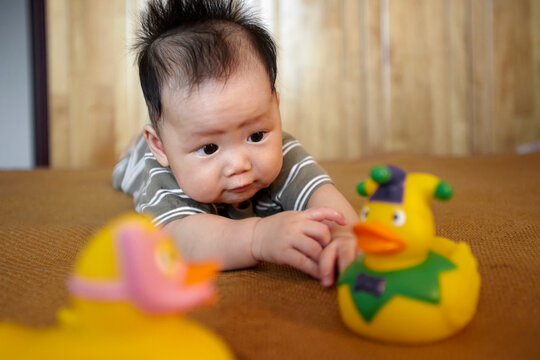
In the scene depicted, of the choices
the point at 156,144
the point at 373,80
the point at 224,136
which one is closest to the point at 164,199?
the point at 156,144

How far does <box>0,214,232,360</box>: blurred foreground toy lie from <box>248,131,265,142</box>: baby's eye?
0.48 metres

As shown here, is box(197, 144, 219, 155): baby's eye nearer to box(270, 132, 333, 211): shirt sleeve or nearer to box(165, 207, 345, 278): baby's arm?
box(165, 207, 345, 278): baby's arm

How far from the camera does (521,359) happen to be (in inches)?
18.4

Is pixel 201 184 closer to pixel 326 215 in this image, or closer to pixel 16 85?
pixel 326 215

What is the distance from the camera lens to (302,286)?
0.69 metres

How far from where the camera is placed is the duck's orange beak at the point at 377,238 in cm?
50

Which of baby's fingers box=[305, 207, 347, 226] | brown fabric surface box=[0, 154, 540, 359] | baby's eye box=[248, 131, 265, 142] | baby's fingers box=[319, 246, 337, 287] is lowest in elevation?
brown fabric surface box=[0, 154, 540, 359]

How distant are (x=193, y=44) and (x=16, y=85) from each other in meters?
2.43

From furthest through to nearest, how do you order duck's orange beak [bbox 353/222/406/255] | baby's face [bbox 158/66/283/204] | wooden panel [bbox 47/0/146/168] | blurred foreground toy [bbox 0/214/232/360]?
wooden panel [bbox 47/0/146/168], baby's face [bbox 158/66/283/204], duck's orange beak [bbox 353/222/406/255], blurred foreground toy [bbox 0/214/232/360]

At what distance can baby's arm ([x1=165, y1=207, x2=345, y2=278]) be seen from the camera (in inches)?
28.1

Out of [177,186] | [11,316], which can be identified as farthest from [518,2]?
[11,316]

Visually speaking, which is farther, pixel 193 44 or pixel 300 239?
pixel 193 44

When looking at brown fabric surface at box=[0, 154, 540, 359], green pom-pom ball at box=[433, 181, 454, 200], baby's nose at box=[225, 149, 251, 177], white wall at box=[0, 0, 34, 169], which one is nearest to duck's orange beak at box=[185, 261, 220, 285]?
brown fabric surface at box=[0, 154, 540, 359]

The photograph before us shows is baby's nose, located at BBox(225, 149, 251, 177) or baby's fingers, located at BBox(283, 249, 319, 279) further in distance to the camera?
baby's nose, located at BBox(225, 149, 251, 177)
